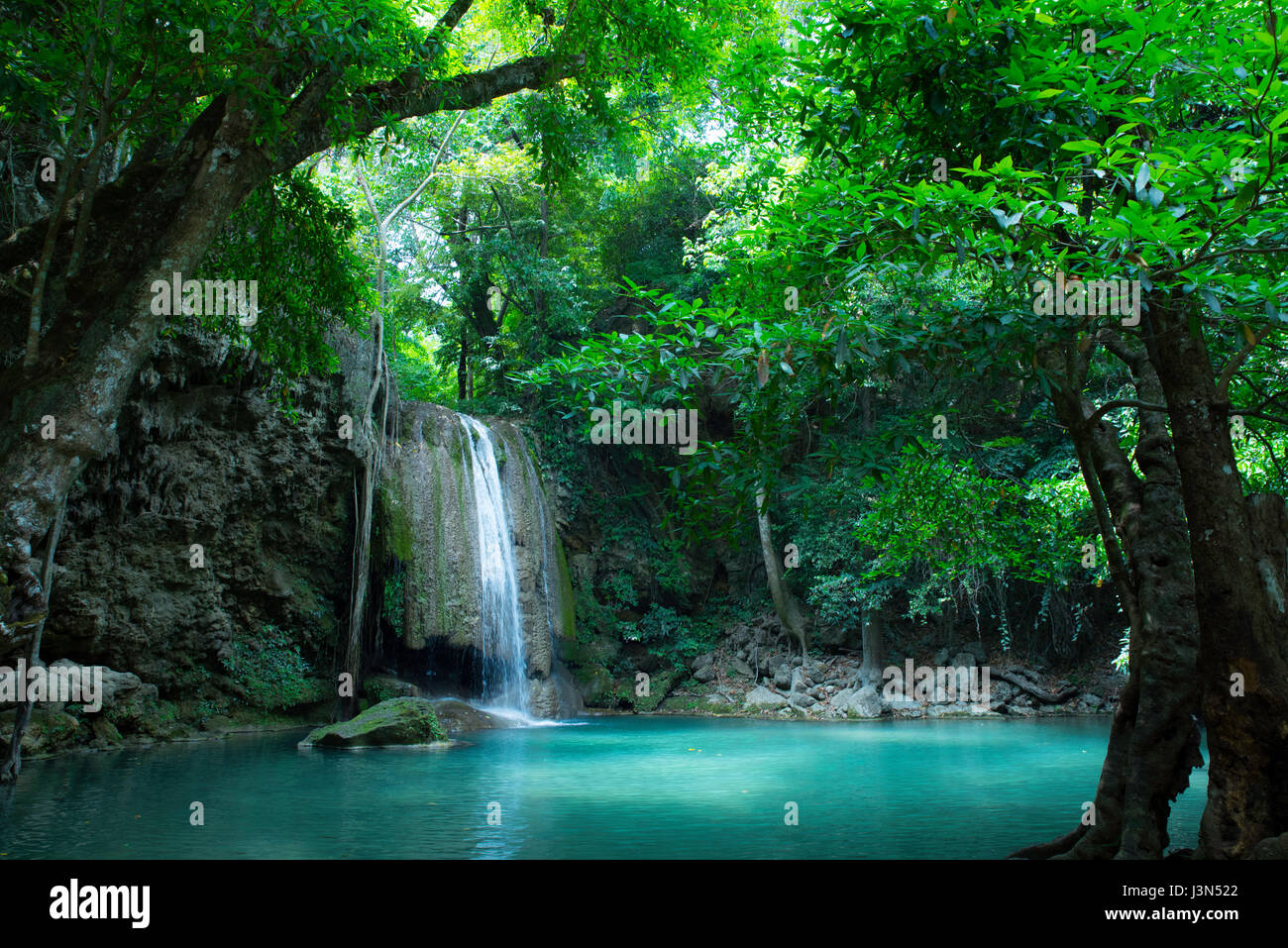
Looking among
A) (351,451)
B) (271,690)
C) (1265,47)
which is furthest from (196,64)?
(271,690)

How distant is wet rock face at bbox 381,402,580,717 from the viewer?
16875 mm

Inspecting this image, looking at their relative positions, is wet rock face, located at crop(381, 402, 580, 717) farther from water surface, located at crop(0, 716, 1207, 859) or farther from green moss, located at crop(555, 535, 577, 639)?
water surface, located at crop(0, 716, 1207, 859)

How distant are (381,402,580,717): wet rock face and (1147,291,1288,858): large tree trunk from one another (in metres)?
14.2

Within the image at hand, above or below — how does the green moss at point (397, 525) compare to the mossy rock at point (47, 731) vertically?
above

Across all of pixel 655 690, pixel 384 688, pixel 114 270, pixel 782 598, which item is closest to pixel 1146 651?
pixel 114 270

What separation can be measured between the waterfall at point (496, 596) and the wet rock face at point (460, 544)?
0.45 feet

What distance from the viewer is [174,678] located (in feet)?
46.5

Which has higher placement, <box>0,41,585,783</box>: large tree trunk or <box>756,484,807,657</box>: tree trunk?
<box>0,41,585,783</box>: large tree trunk

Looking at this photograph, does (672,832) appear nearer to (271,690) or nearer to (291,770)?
(291,770)

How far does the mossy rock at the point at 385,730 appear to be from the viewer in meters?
12.7

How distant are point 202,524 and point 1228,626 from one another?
14323mm

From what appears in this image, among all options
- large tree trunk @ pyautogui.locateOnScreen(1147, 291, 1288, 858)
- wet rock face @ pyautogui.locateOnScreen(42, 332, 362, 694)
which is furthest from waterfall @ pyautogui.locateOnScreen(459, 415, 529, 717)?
large tree trunk @ pyautogui.locateOnScreen(1147, 291, 1288, 858)

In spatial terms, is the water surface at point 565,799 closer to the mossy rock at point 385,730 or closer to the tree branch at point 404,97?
the mossy rock at point 385,730

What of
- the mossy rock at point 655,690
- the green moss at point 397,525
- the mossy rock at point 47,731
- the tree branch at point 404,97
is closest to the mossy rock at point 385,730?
the mossy rock at point 47,731
